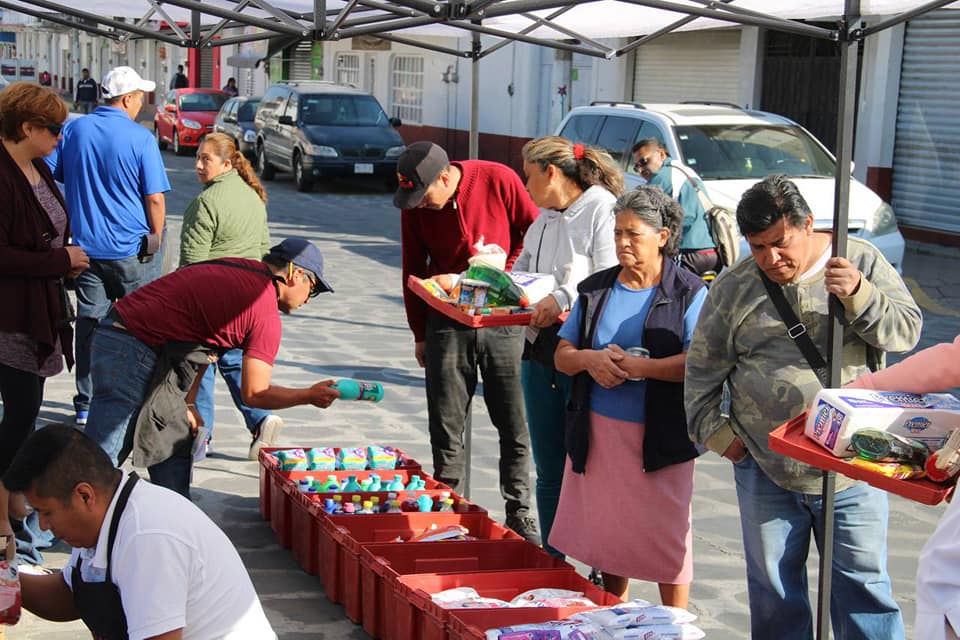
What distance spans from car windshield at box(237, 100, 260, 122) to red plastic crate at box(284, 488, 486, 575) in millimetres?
22195

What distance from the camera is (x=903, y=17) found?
4.23m

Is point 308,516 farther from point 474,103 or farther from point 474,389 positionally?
point 474,103

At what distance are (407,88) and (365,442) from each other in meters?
24.6

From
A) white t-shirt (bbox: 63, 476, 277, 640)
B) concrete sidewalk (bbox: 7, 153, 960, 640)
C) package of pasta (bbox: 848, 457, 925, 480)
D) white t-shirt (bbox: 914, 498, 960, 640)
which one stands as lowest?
concrete sidewalk (bbox: 7, 153, 960, 640)

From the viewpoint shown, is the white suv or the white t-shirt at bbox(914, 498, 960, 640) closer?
the white t-shirt at bbox(914, 498, 960, 640)

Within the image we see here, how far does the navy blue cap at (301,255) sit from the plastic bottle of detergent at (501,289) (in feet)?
2.41

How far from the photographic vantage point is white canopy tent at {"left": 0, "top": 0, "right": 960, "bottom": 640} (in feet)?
12.6

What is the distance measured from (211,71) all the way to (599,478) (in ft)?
141

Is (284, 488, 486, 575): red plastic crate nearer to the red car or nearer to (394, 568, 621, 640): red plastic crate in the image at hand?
(394, 568, 621, 640): red plastic crate

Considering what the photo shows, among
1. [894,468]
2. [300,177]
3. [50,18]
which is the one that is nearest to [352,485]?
[894,468]

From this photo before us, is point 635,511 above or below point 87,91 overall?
below

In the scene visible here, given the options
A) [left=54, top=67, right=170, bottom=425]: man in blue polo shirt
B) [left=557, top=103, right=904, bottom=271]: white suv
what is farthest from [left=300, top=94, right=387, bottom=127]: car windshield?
[left=54, top=67, right=170, bottom=425]: man in blue polo shirt

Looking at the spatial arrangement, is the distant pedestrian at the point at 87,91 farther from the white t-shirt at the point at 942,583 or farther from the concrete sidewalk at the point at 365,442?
the white t-shirt at the point at 942,583

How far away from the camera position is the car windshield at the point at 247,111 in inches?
1073
